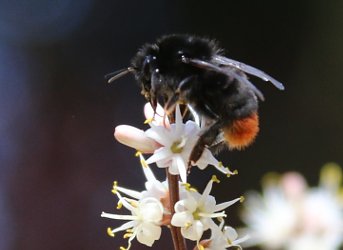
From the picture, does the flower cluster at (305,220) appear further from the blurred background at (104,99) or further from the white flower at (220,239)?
the blurred background at (104,99)

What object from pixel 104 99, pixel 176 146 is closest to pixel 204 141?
pixel 176 146

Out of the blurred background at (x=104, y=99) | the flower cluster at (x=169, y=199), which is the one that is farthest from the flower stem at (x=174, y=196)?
the blurred background at (x=104, y=99)

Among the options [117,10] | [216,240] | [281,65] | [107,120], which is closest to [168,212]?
[216,240]

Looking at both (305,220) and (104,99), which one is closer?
(305,220)

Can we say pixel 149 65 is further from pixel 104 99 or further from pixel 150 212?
pixel 104 99

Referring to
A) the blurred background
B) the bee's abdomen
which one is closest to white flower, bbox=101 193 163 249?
the bee's abdomen

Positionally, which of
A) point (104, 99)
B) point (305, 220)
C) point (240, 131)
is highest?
point (104, 99)

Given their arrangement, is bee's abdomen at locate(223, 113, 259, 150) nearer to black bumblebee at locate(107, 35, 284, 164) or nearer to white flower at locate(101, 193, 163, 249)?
black bumblebee at locate(107, 35, 284, 164)
